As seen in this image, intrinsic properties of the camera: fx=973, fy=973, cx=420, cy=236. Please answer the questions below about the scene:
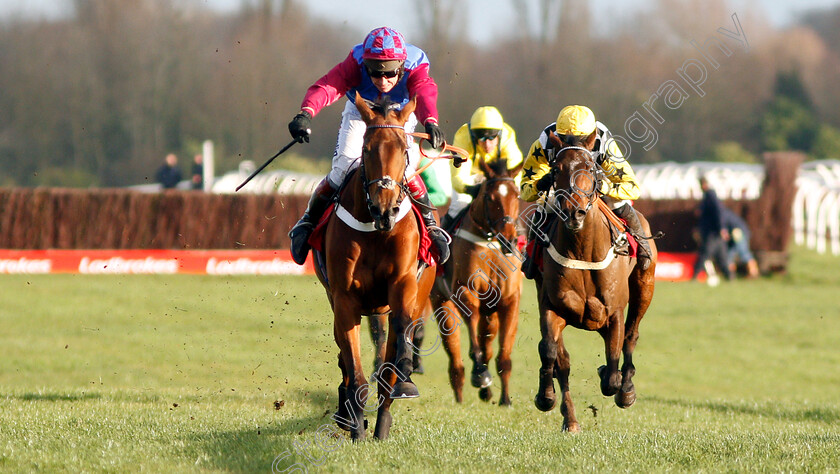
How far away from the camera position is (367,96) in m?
6.41

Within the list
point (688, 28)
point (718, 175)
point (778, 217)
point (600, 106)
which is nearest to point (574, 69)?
point (600, 106)

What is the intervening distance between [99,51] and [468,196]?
21.2 metres

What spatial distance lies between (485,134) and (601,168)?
230 centimetres

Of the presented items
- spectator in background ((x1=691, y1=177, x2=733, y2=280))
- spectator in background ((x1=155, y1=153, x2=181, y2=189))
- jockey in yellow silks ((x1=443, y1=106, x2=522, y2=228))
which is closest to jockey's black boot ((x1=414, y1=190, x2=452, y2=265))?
jockey in yellow silks ((x1=443, y1=106, x2=522, y2=228))

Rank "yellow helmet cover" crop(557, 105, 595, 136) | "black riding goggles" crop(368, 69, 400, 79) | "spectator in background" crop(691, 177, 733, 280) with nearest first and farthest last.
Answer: "black riding goggles" crop(368, 69, 400, 79), "yellow helmet cover" crop(557, 105, 595, 136), "spectator in background" crop(691, 177, 733, 280)

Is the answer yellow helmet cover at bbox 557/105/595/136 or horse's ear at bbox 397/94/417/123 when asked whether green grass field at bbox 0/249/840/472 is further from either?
yellow helmet cover at bbox 557/105/595/136

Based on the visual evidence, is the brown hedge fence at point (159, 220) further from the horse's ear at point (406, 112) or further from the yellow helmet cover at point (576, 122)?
the horse's ear at point (406, 112)

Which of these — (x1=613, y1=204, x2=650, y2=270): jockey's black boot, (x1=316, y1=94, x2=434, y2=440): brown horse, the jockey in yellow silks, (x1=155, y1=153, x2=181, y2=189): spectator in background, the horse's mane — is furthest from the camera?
(x1=155, y1=153, x2=181, y2=189): spectator in background

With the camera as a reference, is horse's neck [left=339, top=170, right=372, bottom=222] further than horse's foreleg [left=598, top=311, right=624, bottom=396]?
No

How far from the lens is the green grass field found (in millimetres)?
5172

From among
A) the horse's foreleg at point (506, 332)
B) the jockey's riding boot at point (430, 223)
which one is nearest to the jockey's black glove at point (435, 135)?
the jockey's riding boot at point (430, 223)

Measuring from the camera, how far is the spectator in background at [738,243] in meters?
19.1

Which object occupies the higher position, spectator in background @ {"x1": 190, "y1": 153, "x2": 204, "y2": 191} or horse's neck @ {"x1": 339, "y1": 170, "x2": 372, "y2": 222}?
horse's neck @ {"x1": 339, "y1": 170, "x2": 372, "y2": 222}

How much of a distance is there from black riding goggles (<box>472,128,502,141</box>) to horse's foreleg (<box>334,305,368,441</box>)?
3.25 m
